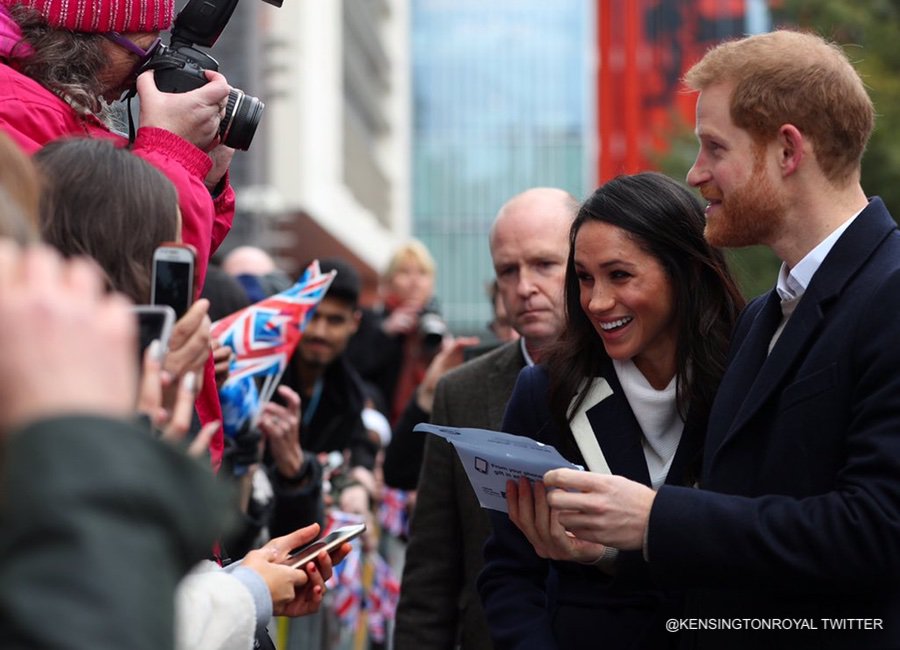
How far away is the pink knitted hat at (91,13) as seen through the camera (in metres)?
3.38

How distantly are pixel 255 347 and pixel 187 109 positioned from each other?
4.85ft

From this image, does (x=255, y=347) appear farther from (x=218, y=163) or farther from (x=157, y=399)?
(x=157, y=399)

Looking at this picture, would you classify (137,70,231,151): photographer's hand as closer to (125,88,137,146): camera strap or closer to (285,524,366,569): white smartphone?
(125,88,137,146): camera strap

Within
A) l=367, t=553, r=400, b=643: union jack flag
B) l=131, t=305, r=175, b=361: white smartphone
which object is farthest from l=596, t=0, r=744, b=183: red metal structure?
l=131, t=305, r=175, b=361: white smartphone

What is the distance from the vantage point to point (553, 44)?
8950 cm

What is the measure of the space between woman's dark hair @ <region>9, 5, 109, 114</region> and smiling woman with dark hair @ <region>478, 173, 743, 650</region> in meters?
1.21

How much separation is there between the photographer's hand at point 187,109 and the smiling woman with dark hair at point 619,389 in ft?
3.05

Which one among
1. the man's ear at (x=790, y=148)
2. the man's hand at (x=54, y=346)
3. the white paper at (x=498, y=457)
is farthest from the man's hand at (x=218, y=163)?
the man's hand at (x=54, y=346)

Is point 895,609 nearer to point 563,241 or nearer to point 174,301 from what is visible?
point 174,301

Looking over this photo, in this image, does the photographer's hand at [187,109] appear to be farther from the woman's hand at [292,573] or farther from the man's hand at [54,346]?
the man's hand at [54,346]

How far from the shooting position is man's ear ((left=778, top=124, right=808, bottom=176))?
294cm


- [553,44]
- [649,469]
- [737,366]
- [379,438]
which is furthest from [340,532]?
[553,44]

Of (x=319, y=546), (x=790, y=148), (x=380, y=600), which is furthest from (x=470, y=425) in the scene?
(x=380, y=600)

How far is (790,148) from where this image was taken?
2.96 metres
